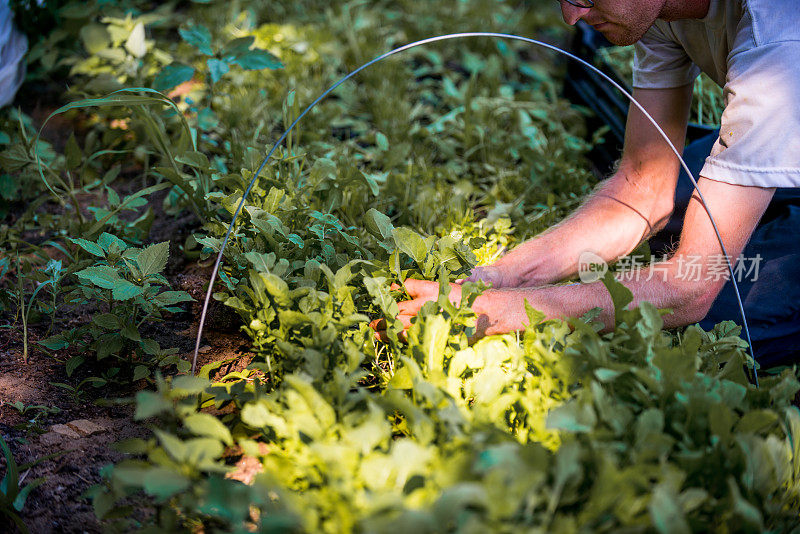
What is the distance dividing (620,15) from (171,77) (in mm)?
1580

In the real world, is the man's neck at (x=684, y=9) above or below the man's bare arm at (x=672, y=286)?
above

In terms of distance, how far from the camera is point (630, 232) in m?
2.16

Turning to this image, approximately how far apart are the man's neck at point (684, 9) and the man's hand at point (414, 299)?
3.09 feet

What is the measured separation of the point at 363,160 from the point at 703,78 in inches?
64.8

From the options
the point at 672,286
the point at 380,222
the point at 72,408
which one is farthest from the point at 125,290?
the point at 672,286

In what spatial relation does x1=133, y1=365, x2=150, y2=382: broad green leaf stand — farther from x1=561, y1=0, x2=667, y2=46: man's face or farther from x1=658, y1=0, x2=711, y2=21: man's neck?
x1=658, y1=0, x2=711, y2=21: man's neck

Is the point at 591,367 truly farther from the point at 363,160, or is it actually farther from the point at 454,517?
the point at 363,160

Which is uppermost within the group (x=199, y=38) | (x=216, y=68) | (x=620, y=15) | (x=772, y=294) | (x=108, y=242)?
(x=199, y=38)

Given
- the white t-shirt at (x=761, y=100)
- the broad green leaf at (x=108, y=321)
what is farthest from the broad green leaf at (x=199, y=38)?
the white t-shirt at (x=761, y=100)

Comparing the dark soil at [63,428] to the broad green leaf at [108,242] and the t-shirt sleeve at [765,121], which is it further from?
the t-shirt sleeve at [765,121]

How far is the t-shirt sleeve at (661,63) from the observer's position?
2.12 m

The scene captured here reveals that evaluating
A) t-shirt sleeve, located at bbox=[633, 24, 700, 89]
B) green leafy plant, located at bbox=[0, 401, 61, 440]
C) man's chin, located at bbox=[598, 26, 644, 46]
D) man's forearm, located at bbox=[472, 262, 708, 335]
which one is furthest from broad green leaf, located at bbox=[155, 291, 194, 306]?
t-shirt sleeve, located at bbox=[633, 24, 700, 89]

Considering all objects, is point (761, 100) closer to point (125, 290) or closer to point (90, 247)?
point (125, 290)

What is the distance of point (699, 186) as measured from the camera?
1.69 meters
